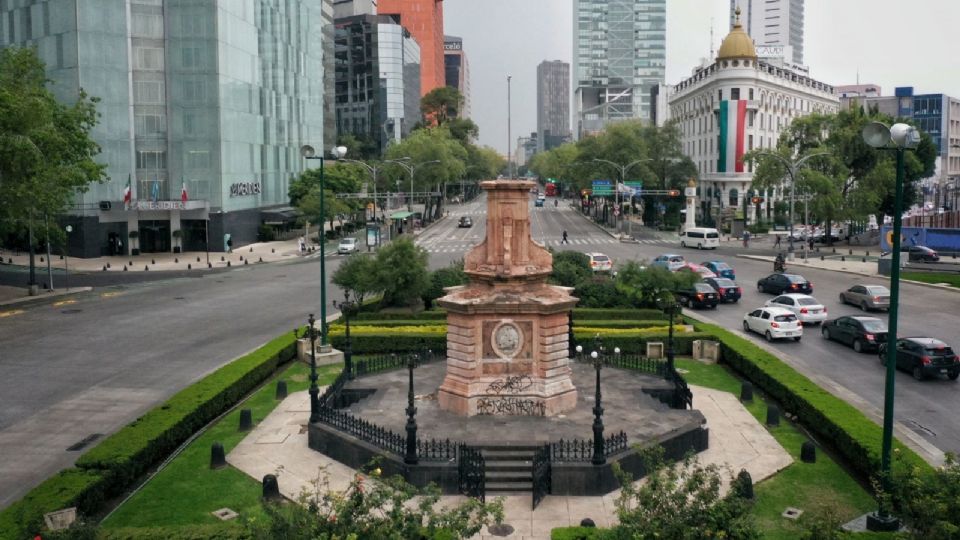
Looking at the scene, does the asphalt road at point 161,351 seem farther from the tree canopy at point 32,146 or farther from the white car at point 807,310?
the tree canopy at point 32,146

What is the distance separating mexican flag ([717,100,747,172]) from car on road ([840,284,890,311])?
65644mm

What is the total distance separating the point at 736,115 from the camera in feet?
346

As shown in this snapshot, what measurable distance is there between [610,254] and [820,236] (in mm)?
27683

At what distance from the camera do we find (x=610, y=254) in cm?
7069

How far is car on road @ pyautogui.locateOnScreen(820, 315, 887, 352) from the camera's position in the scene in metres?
31.2

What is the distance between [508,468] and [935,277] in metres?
41.8

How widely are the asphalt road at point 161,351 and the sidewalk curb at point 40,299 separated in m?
1.38

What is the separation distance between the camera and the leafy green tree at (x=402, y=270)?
1470 inches

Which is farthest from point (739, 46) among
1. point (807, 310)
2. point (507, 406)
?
point (507, 406)

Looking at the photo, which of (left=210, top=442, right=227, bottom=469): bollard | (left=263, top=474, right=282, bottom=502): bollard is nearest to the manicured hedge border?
(left=210, top=442, right=227, bottom=469): bollard

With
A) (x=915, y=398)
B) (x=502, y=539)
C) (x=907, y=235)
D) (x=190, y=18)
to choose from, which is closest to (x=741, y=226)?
(x=907, y=235)

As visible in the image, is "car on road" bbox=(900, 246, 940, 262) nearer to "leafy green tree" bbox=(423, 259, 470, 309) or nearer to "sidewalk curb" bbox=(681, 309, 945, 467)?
"sidewalk curb" bbox=(681, 309, 945, 467)

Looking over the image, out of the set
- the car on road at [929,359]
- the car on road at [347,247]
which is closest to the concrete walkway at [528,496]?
the car on road at [929,359]

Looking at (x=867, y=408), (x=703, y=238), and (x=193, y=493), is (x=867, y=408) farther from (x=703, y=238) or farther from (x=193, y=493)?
(x=703, y=238)
